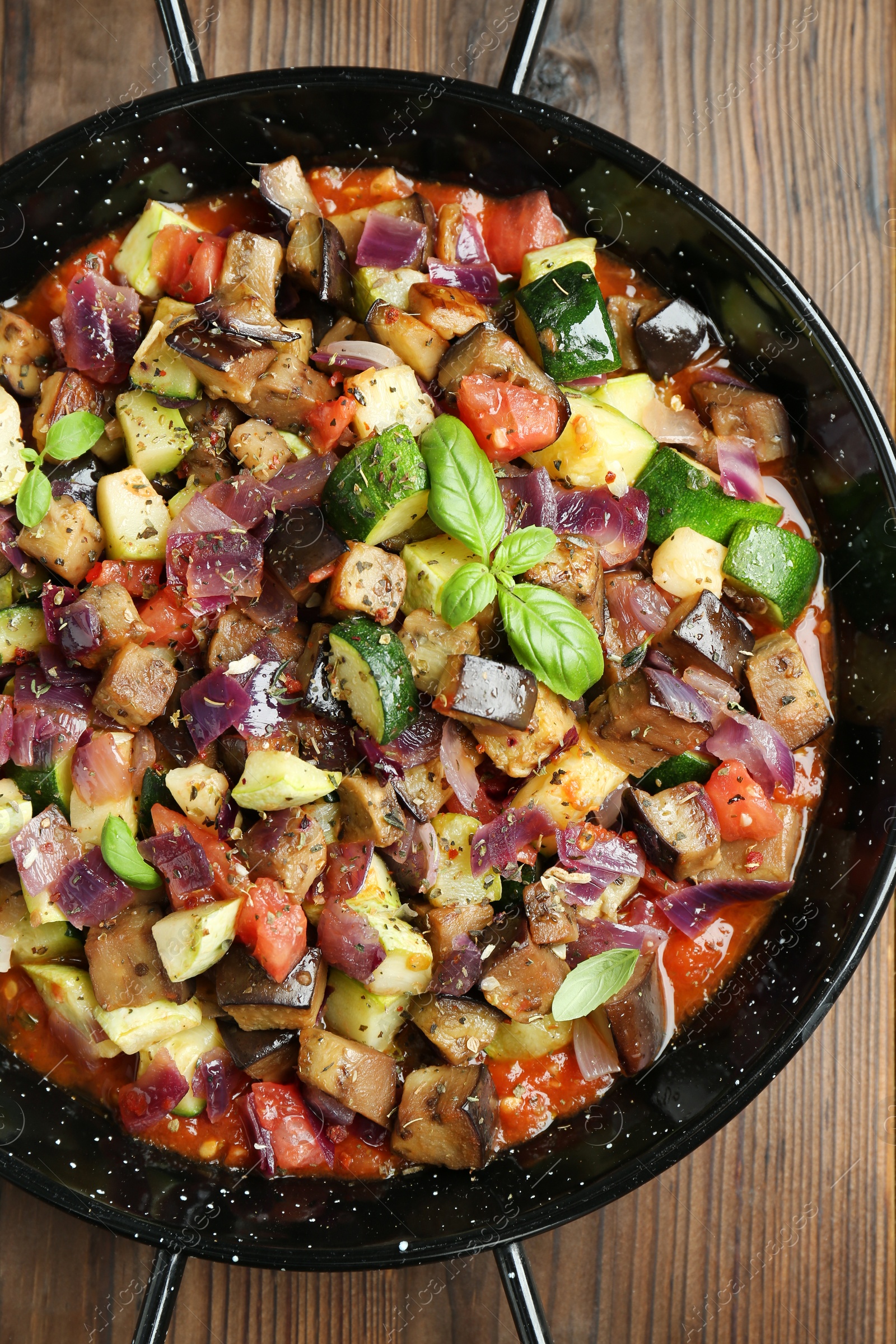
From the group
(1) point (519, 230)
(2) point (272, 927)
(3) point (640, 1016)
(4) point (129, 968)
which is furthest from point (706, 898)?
(1) point (519, 230)

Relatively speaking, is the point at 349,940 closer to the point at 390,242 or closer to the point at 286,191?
the point at 390,242

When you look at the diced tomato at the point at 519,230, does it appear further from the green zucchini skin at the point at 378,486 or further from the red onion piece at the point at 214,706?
the red onion piece at the point at 214,706

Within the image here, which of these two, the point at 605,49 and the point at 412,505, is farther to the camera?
the point at 605,49

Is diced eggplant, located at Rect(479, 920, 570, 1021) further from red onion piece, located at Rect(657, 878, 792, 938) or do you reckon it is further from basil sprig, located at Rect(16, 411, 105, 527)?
basil sprig, located at Rect(16, 411, 105, 527)

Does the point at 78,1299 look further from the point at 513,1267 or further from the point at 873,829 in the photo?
the point at 873,829

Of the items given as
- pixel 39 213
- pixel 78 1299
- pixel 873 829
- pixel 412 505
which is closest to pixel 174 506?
pixel 412 505

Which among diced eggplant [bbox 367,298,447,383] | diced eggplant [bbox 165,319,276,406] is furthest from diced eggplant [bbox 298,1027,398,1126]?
diced eggplant [bbox 367,298,447,383]
